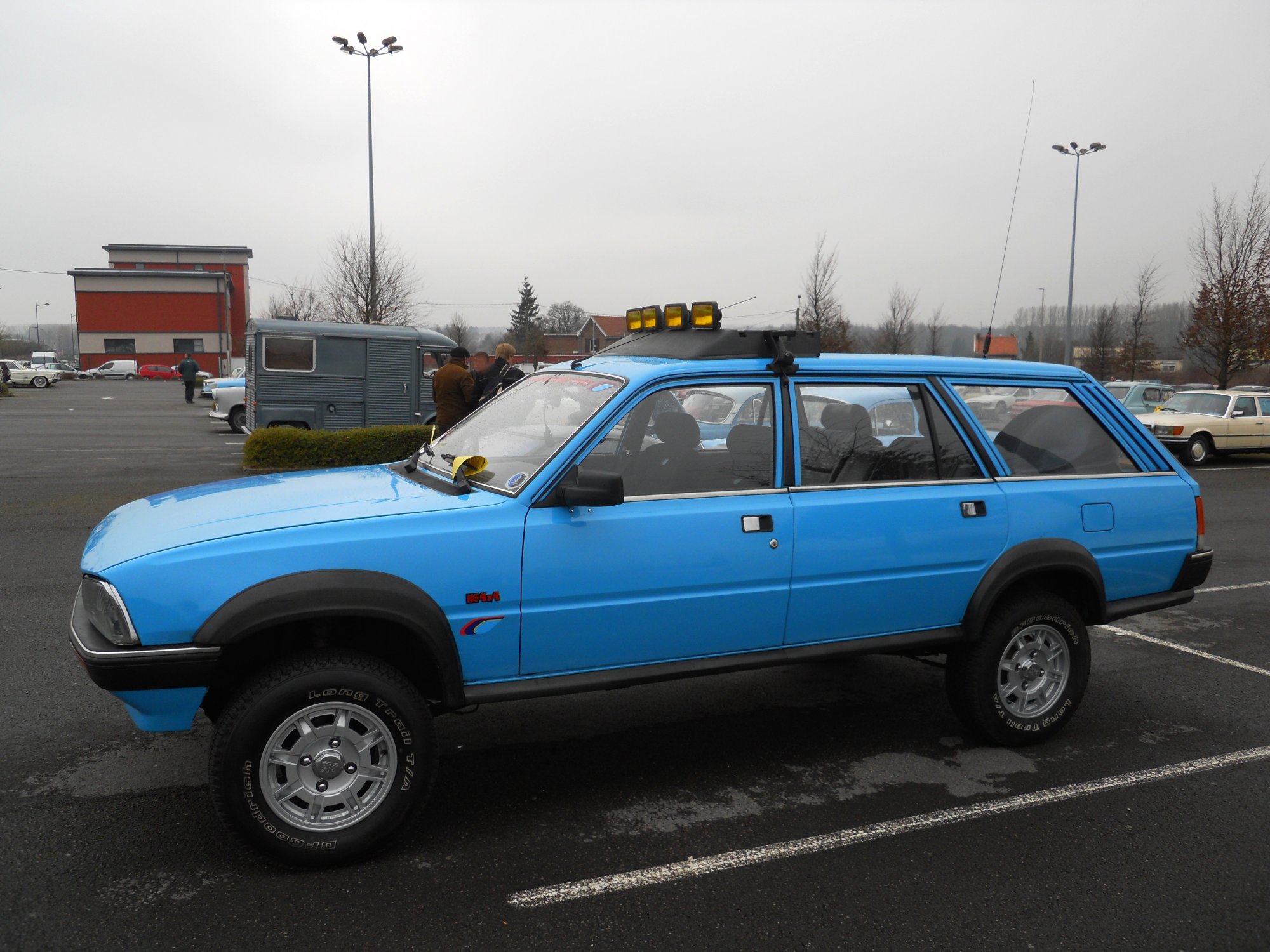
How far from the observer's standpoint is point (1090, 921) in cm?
300

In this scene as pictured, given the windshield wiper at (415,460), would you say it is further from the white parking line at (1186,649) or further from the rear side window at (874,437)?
the white parking line at (1186,649)

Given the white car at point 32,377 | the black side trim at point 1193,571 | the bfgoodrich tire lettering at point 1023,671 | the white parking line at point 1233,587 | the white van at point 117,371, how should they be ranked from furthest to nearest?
the white van at point 117,371, the white car at point 32,377, the white parking line at point 1233,587, the black side trim at point 1193,571, the bfgoodrich tire lettering at point 1023,671

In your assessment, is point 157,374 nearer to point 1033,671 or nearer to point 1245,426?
point 1245,426

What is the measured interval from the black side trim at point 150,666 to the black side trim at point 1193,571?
4531mm

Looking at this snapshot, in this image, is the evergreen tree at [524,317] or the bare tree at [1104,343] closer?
the bare tree at [1104,343]

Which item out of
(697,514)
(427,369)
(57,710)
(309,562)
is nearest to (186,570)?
(309,562)

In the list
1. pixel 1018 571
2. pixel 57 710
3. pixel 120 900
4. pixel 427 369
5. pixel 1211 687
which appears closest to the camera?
pixel 120 900

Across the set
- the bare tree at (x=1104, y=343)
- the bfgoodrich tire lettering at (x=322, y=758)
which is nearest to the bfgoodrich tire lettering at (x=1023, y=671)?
the bfgoodrich tire lettering at (x=322, y=758)

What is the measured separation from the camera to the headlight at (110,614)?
2.97 m

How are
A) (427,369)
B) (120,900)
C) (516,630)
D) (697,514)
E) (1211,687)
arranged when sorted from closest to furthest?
(120,900), (516,630), (697,514), (1211,687), (427,369)

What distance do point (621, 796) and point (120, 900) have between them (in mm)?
1853

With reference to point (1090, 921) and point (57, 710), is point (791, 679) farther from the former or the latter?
point (57, 710)

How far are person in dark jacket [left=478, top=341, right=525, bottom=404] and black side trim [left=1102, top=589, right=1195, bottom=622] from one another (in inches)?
314

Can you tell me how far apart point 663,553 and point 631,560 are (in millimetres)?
141
